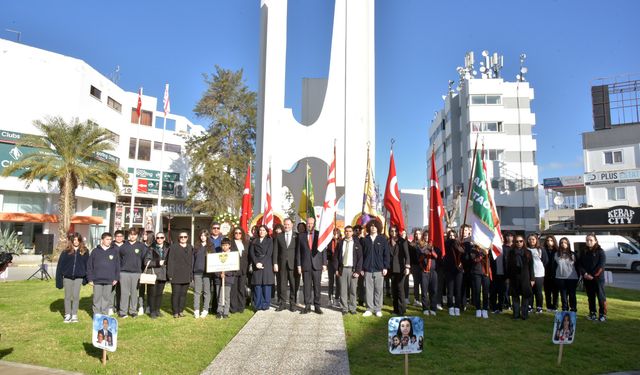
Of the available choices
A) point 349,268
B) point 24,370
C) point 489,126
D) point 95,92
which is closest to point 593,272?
point 349,268

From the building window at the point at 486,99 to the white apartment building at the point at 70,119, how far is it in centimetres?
2827

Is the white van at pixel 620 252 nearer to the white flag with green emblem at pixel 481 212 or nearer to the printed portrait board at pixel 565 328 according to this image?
the white flag with green emblem at pixel 481 212

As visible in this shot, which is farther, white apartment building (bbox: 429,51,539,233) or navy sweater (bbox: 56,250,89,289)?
white apartment building (bbox: 429,51,539,233)

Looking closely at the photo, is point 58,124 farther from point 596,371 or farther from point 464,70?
point 464,70

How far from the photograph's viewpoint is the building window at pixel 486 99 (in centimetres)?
4194

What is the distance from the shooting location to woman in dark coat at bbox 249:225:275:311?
951cm

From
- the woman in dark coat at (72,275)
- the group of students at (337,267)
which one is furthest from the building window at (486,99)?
the woman in dark coat at (72,275)

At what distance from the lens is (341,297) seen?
9500 mm

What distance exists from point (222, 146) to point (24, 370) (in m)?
36.1

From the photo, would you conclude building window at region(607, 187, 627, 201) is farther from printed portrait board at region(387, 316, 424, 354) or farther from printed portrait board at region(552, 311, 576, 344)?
printed portrait board at region(387, 316, 424, 354)

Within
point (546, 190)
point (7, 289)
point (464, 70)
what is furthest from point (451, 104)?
point (7, 289)

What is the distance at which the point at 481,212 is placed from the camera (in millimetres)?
9531

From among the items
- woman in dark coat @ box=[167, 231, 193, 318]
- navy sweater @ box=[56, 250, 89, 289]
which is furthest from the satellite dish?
navy sweater @ box=[56, 250, 89, 289]

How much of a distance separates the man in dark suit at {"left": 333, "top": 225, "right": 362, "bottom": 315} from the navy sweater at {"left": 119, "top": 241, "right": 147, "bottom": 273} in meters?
4.13
